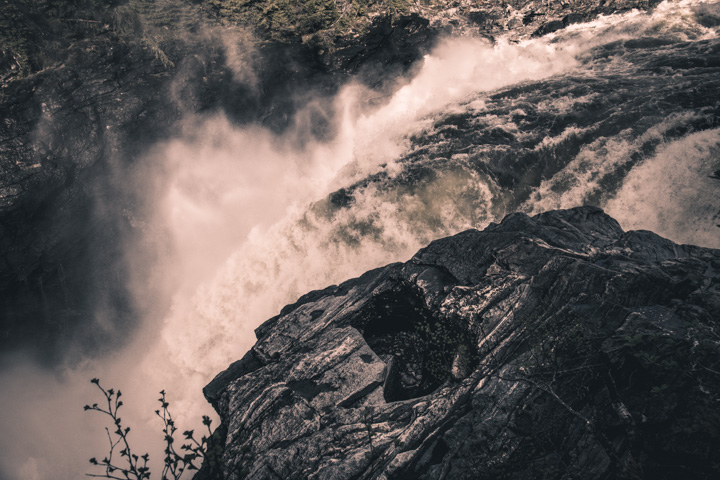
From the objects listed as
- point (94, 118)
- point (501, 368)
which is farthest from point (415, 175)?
point (94, 118)

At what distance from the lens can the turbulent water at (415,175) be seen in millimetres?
11688

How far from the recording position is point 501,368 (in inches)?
241

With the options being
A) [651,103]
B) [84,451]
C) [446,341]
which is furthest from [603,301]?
[84,451]

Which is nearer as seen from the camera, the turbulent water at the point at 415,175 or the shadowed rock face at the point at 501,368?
the shadowed rock face at the point at 501,368

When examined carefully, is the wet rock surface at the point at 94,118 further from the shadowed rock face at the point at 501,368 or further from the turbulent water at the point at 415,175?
the shadowed rock face at the point at 501,368

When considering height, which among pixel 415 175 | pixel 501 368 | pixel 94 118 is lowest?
pixel 501 368

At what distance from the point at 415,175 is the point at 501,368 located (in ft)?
30.6

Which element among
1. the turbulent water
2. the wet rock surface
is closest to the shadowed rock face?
the turbulent water

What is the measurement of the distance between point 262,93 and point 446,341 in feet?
50.4

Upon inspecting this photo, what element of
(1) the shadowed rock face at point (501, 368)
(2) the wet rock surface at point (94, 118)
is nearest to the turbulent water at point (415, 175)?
(2) the wet rock surface at point (94, 118)

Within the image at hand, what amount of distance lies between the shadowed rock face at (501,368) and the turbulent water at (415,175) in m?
3.67

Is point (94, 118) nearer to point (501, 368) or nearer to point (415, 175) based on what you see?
point (415, 175)

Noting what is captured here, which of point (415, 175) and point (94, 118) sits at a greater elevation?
point (94, 118)

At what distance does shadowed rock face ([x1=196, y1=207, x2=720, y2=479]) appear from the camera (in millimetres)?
4551
